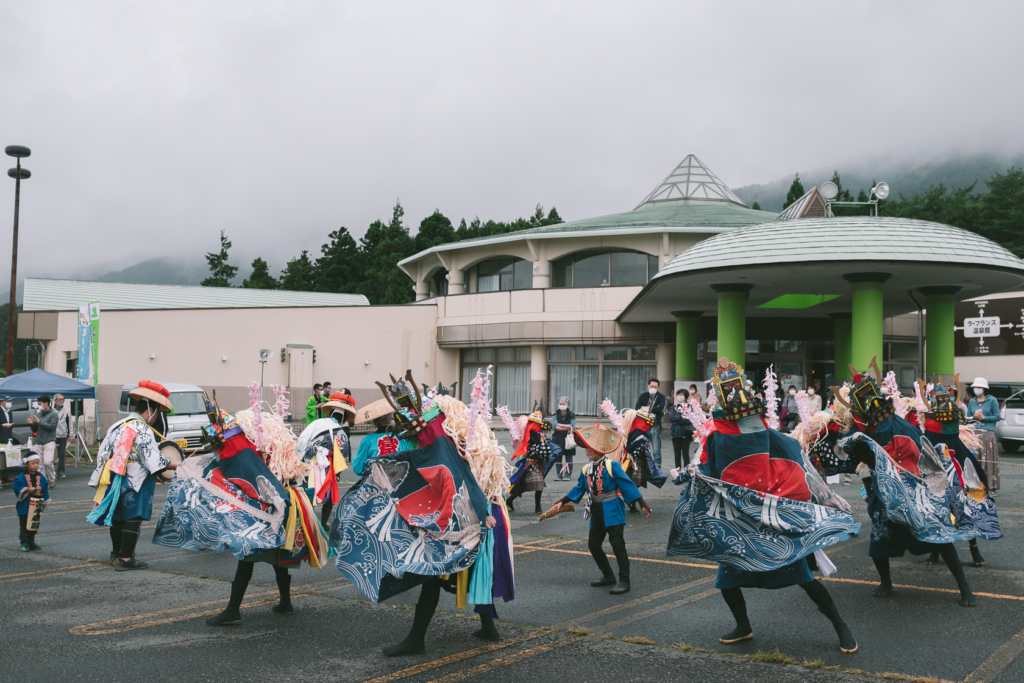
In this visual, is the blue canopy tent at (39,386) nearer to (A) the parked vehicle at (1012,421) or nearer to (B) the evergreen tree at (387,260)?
(A) the parked vehicle at (1012,421)

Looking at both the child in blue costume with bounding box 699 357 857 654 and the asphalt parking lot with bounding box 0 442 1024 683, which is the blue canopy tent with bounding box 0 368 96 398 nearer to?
the asphalt parking lot with bounding box 0 442 1024 683

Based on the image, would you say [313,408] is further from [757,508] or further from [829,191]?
[829,191]

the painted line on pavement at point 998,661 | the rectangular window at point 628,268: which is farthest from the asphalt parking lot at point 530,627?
the rectangular window at point 628,268

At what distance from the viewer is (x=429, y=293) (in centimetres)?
3972

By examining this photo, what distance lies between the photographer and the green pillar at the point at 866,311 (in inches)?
805

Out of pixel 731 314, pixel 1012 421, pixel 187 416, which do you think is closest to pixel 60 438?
pixel 187 416

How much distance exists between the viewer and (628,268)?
3222 cm

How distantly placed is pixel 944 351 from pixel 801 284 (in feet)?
14.2

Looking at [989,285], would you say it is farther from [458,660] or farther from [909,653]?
[458,660]

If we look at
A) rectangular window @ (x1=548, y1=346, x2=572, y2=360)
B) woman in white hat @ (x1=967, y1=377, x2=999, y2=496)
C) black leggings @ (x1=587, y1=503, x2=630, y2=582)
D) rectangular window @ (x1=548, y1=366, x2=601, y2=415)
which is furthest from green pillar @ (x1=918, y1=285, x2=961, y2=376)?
black leggings @ (x1=587, y1=503, x2=630, y2=582)

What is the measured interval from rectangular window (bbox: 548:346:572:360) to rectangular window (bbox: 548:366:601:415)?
39cm

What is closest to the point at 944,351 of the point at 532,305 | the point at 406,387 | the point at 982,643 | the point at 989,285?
the point at 989,285

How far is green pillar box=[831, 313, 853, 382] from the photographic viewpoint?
1129 inches

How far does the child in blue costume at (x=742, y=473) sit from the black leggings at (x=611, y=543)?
1587 millimetres
